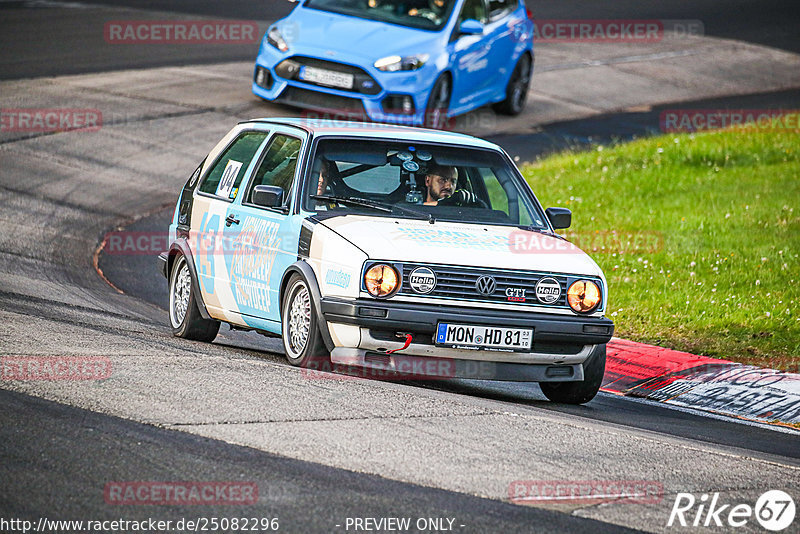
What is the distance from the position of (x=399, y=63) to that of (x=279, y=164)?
8.36m

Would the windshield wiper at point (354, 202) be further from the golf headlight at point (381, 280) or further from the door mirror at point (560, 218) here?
the door mirror at point (560, 218)

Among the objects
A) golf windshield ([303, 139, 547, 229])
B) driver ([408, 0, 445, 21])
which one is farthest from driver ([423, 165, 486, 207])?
driver ([408, 0, 445, 21])

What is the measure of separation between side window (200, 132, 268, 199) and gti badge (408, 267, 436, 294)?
2164 millimetres

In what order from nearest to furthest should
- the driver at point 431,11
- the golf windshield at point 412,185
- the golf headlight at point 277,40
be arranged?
the golf windshield at point 412,185, the golf headlight at point 277,40, the driver at point 431,11

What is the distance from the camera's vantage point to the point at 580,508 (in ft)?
18.5

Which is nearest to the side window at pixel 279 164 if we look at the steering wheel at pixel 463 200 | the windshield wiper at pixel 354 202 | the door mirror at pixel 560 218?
the windshield wiper at pixel 354 202

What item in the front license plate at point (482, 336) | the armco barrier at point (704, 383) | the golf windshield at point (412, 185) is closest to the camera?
the front license plate at point (482, 336)

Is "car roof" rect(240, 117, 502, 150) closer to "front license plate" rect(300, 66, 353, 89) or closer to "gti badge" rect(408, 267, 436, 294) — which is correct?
"gti badge" rect(408, 267, 436, 294)

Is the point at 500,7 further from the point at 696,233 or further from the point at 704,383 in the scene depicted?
the point at 704,383

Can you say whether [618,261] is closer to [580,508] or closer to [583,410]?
[583,410]

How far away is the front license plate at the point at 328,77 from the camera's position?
17.2m

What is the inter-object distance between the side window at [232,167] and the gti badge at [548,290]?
2.60 meters

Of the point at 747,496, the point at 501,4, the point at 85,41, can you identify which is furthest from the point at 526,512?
the point at 85,41

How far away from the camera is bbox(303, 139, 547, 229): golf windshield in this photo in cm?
873
